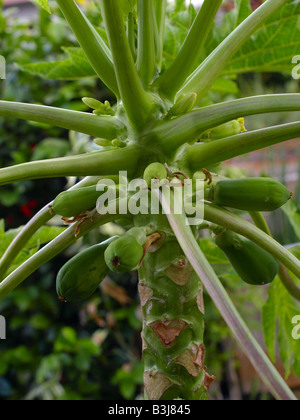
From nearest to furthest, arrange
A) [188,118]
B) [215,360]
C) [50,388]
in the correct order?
1. [188,118]
2. [50,388]
3. [215,360]

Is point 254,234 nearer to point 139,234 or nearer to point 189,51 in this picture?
point 139,234

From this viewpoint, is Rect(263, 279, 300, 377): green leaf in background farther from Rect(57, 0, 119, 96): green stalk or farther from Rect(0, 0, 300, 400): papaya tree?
Rect(57, 0, 119, 96): green stalk

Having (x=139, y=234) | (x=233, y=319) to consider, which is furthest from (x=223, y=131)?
(x=233, y=319)

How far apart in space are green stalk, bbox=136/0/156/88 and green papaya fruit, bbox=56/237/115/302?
0.75 ft

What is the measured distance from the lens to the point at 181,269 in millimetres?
613

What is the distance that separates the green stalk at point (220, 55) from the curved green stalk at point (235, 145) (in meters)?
0.08

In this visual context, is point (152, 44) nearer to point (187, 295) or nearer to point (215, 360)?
point (187, 295)

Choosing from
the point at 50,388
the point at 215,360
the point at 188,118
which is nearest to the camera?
the point at 188,118

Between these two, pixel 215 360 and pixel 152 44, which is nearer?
pixel 152 44

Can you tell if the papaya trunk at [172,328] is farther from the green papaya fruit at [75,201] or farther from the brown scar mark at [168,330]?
the green papaya fruit at [75,201]

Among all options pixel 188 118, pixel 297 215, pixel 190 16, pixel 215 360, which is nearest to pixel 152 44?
pixel 188 118

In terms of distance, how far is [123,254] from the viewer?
0.54 metres
